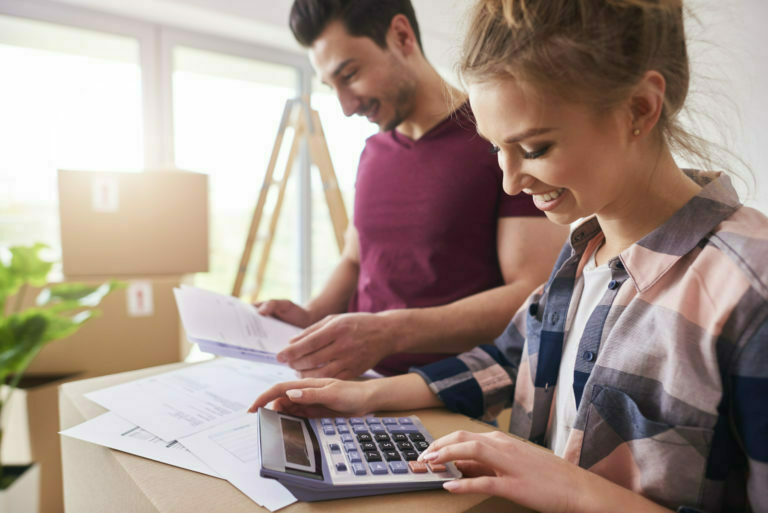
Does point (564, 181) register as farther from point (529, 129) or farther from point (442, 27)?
point (442, 27)

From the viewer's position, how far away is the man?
0.85 metres

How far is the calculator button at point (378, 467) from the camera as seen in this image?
456 millimetres

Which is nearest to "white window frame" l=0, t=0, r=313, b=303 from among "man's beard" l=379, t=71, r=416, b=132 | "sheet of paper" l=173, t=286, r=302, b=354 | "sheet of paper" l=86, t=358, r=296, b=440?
"man's beard" l=379, t=71, r=416, b=132

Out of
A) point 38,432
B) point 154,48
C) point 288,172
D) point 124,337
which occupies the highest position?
point 154,48

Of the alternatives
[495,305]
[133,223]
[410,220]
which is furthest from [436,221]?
[133,223]

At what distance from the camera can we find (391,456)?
49cm

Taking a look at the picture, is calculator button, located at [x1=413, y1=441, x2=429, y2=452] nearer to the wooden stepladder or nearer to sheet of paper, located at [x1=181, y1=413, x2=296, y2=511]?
sheet of paper, located at [x1=181, y1=413, x2=296, y2=511]

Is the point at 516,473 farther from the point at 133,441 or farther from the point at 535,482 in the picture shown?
the point at 133,441

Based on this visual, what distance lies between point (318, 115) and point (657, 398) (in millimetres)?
1812

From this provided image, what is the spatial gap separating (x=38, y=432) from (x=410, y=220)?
1.26 meters

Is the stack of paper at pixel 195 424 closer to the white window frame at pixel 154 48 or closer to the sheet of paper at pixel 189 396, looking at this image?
the sheet of paper at pixel 189 396

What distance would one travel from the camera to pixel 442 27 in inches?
98.5

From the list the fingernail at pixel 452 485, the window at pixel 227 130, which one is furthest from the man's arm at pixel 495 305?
the window at pixel 227 130

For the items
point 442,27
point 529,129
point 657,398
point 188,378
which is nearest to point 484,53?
point 529,129
